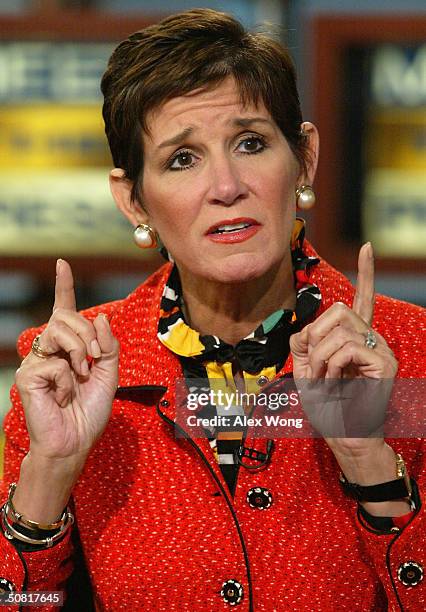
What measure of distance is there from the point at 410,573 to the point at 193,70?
776 mm

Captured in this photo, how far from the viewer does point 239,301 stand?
190 cm

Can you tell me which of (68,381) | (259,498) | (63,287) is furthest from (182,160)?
(259,498)

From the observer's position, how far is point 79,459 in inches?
67.9

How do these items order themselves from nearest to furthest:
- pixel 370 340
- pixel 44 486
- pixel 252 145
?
pixel 370 340 < pixel 44 486 < pixel 252 145

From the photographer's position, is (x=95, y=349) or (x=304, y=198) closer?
(x=95, y=349)

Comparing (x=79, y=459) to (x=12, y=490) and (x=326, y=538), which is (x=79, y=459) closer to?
(x=12, y=490)

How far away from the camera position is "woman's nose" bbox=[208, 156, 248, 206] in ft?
5.73

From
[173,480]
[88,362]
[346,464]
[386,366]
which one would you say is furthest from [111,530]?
[386,366]

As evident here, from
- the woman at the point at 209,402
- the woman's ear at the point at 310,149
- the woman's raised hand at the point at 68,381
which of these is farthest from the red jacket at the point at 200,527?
the woman's ear at the point at 310,149

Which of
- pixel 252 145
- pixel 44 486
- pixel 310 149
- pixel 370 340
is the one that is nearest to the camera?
pixel 370 340

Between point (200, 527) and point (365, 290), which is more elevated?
point (365, 290)

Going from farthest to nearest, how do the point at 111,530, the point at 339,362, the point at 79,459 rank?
the point at 111,530
the point at 79,459
the point at 339,362

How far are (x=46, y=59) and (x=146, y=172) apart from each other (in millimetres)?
1551

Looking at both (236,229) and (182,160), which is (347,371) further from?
(182,160)
